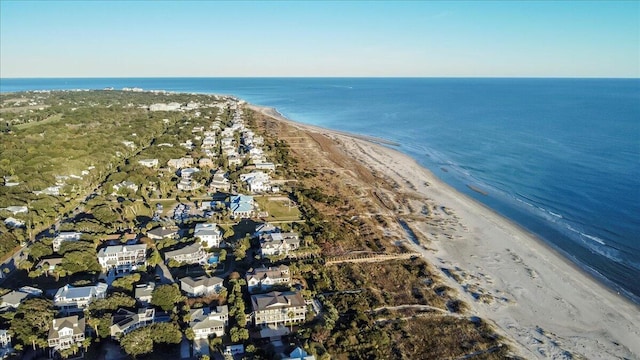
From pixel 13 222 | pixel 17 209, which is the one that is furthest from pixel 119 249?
pixel 17 209

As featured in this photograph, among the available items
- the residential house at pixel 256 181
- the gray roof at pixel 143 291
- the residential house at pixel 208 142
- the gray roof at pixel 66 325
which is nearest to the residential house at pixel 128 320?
the gray roof at pixel 66 325

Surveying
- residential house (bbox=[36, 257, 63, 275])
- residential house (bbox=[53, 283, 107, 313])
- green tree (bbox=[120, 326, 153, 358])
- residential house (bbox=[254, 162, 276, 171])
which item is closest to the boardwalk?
green tree (bbox=[120, 326, 153, 358])

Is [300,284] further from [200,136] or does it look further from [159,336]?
[200,136]

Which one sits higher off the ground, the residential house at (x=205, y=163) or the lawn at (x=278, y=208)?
the residential house at (x=205, y=163)

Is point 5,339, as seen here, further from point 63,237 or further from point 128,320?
point 63,237

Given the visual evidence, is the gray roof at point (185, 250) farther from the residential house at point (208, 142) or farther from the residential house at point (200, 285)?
the residential house at point (208, 142)

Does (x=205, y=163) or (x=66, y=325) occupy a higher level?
(x=205, y=163)
